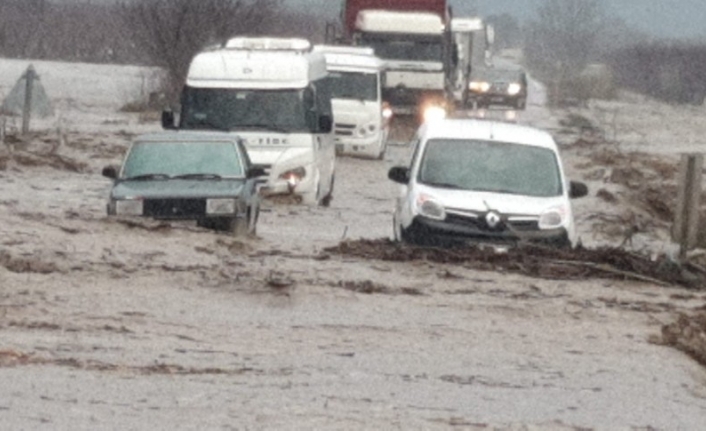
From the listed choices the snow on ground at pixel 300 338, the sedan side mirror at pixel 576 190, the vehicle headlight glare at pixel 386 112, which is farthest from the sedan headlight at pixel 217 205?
the vehicle headlight glare at pixel 386 112

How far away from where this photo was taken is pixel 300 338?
15414mm

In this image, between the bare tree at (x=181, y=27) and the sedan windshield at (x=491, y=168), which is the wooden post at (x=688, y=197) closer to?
the sedan windshield at (x=491, y=168)

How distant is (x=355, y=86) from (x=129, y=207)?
18.4 meters

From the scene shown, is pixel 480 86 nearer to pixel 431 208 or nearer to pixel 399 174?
pixel 399 174

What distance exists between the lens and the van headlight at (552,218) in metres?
20.7

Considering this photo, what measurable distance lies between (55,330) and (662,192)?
2426cm

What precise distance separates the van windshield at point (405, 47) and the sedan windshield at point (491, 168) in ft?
81.1

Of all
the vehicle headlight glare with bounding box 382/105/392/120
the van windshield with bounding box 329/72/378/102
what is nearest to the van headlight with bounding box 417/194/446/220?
the van windshield with bounding box 329/72/378/102

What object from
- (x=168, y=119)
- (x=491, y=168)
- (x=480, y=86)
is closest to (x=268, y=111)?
(x=168, y=119)

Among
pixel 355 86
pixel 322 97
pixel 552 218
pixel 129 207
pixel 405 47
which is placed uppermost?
pixel 552 218

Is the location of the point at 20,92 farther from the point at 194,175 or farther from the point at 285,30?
the point at 285,30

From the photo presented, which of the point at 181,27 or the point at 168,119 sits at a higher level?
the point at 168,119

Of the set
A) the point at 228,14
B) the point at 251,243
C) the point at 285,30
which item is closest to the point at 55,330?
the point at 251,243

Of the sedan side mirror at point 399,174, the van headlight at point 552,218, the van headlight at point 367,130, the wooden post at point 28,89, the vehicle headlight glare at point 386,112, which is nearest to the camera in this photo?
the van headlight at point 552,218
